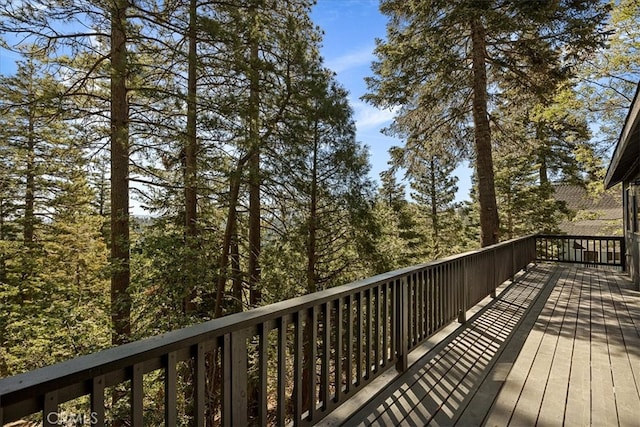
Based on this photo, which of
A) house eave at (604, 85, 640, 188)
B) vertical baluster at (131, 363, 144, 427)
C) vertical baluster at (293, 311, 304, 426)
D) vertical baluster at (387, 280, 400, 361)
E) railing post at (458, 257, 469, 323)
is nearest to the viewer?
vertical baluster at (131, 363, 144, 427)

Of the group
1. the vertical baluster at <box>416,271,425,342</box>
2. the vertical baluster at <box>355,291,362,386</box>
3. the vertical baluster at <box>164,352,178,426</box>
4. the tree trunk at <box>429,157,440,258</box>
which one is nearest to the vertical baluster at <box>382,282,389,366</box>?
the vertical baluster at <box>355,291,362,386</box>

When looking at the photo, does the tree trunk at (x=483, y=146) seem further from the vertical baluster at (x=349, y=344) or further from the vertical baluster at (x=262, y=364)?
the vertical baluster at (x=262, y=364)

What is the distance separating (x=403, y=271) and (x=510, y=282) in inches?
210

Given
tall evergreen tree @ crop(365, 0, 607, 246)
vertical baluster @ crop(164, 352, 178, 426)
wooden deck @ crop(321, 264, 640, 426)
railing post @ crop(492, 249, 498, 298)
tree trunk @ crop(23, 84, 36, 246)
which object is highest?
tall evergreen tree @ crop(365, 0, 607, 246)

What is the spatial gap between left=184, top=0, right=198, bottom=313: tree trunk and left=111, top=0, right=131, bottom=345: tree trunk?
1038mm

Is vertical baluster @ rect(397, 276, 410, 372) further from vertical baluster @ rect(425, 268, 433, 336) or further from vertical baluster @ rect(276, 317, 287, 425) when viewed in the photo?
vertical baluster @ rect(276, 317, 287, 425)

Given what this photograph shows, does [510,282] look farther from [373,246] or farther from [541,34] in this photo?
[541,34]

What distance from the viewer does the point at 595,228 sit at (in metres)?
20.2

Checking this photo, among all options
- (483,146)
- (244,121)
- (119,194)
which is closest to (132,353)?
(244,121)

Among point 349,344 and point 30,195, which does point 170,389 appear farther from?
point 30,195

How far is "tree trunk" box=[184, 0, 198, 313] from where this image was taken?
20.7 feet

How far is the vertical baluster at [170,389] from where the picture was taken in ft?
4.20

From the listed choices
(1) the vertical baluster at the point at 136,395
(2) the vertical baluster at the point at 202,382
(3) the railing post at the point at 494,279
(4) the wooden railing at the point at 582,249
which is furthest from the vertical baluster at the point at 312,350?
(4) the wooden railing at the point at 582,249

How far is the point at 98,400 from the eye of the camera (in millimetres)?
1074
